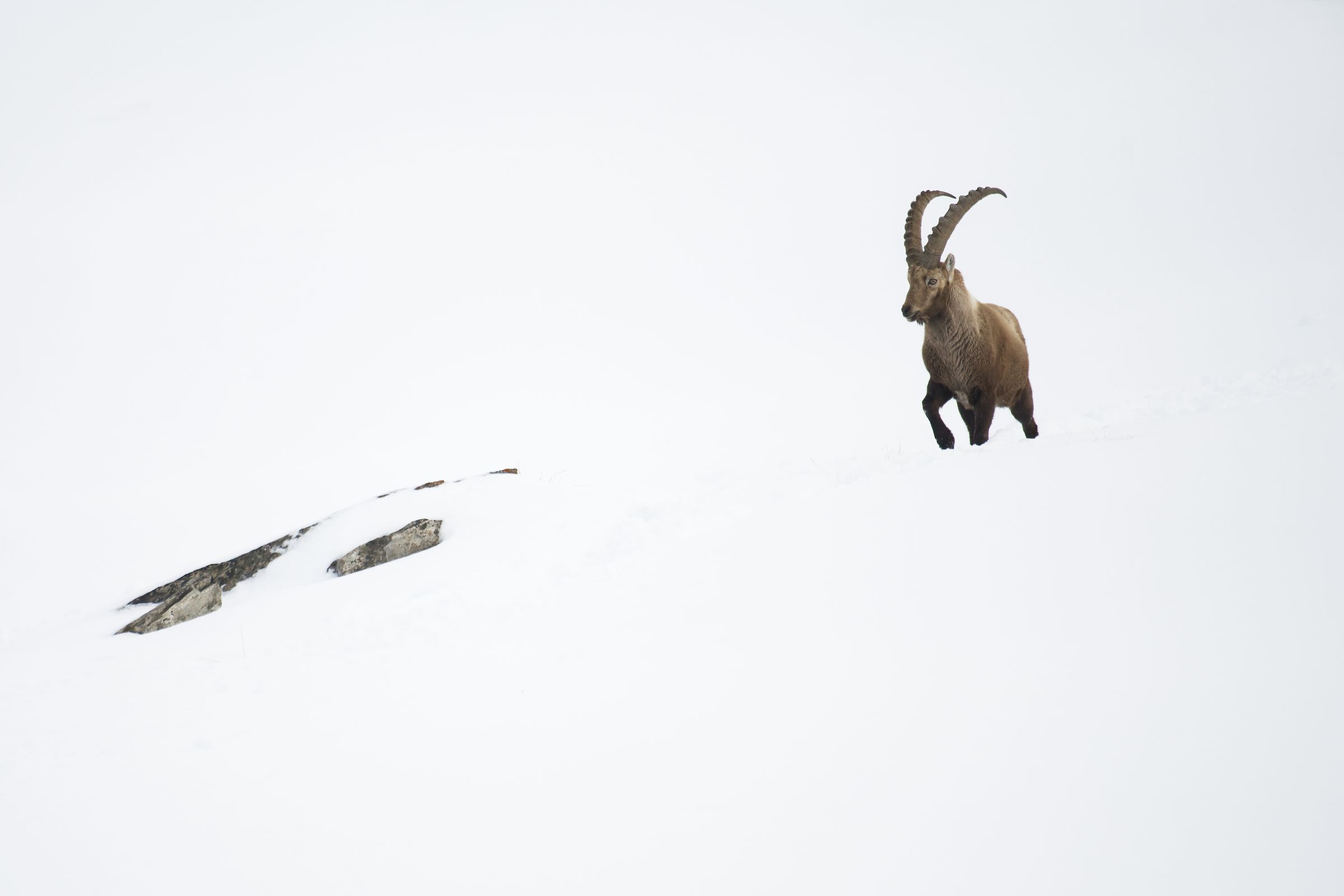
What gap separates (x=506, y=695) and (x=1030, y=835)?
2.80 m

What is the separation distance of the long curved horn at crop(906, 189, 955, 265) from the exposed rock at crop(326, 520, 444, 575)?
644 centimetres

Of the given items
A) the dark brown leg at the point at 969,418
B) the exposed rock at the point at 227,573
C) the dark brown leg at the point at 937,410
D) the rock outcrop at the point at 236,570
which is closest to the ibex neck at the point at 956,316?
the dark brown leg at the point at 937,410

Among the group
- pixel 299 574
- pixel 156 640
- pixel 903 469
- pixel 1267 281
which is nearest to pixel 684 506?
pixel 903 469

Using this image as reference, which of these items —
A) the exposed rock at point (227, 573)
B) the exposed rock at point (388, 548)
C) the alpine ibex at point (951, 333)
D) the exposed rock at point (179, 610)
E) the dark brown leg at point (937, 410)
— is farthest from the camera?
the dark brown leg at point (937, 410)

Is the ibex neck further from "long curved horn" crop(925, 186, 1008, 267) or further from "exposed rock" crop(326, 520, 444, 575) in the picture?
"exposed rock" crop(326, 520, 444, 575)

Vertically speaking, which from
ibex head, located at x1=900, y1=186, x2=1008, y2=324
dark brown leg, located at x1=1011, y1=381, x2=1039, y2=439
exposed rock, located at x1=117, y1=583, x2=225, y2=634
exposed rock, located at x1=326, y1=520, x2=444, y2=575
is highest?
ibex head, located at x1=900, y1=186, x2=1008, y2=324

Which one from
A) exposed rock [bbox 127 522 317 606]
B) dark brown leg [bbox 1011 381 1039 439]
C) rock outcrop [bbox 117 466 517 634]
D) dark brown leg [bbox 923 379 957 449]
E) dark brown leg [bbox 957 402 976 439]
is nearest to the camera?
rock outcrop [bbox 117 466 517 634]

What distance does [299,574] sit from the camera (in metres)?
9.12

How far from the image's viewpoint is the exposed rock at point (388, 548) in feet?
29.3

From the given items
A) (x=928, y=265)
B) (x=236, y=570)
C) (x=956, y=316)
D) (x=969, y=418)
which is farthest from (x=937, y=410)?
(x=236, y=570)

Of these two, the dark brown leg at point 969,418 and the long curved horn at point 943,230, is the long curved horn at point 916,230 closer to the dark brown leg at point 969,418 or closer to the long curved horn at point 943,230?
the long curved horn at point 943,230

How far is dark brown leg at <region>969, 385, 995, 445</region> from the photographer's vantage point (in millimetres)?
10078

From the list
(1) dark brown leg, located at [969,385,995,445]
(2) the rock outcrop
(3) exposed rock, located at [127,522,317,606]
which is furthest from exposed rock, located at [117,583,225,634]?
(1) dark brown leg, located at [969,385,995,445]

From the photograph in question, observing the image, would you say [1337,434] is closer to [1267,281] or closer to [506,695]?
[506,695]
